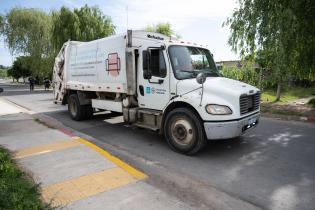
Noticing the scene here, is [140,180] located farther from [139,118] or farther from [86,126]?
[86,126]

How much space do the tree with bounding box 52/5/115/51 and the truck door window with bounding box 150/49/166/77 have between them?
25.7 metres

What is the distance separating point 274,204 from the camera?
12.0 ft

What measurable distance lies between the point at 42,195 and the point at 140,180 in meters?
1.49

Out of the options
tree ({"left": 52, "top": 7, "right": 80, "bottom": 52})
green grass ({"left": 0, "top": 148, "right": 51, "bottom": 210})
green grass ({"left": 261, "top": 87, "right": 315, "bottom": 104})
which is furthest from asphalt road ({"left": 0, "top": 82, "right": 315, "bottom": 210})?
tree ({"left": 52, "top": 7, "right": 80, "bottom": 52})

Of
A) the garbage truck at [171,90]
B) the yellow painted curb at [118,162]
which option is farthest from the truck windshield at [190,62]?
the yellow painted curb at [118,162]

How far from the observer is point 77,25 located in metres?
29.5

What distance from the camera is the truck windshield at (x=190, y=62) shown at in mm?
6023

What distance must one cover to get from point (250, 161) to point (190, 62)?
2622 mm

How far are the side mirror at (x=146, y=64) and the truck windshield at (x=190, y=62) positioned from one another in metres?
0.59

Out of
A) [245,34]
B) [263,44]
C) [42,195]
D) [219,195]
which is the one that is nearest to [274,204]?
[219,195]

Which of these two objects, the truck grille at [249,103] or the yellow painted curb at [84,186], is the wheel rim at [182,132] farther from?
the yellow painted curb at [84,186]

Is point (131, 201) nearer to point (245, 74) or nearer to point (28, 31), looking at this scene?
point (245, 74)

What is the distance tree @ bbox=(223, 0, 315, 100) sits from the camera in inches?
379

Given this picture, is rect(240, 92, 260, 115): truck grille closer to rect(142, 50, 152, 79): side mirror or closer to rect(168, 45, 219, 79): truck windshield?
rect(168, 45, 219, 79): truck windshield
